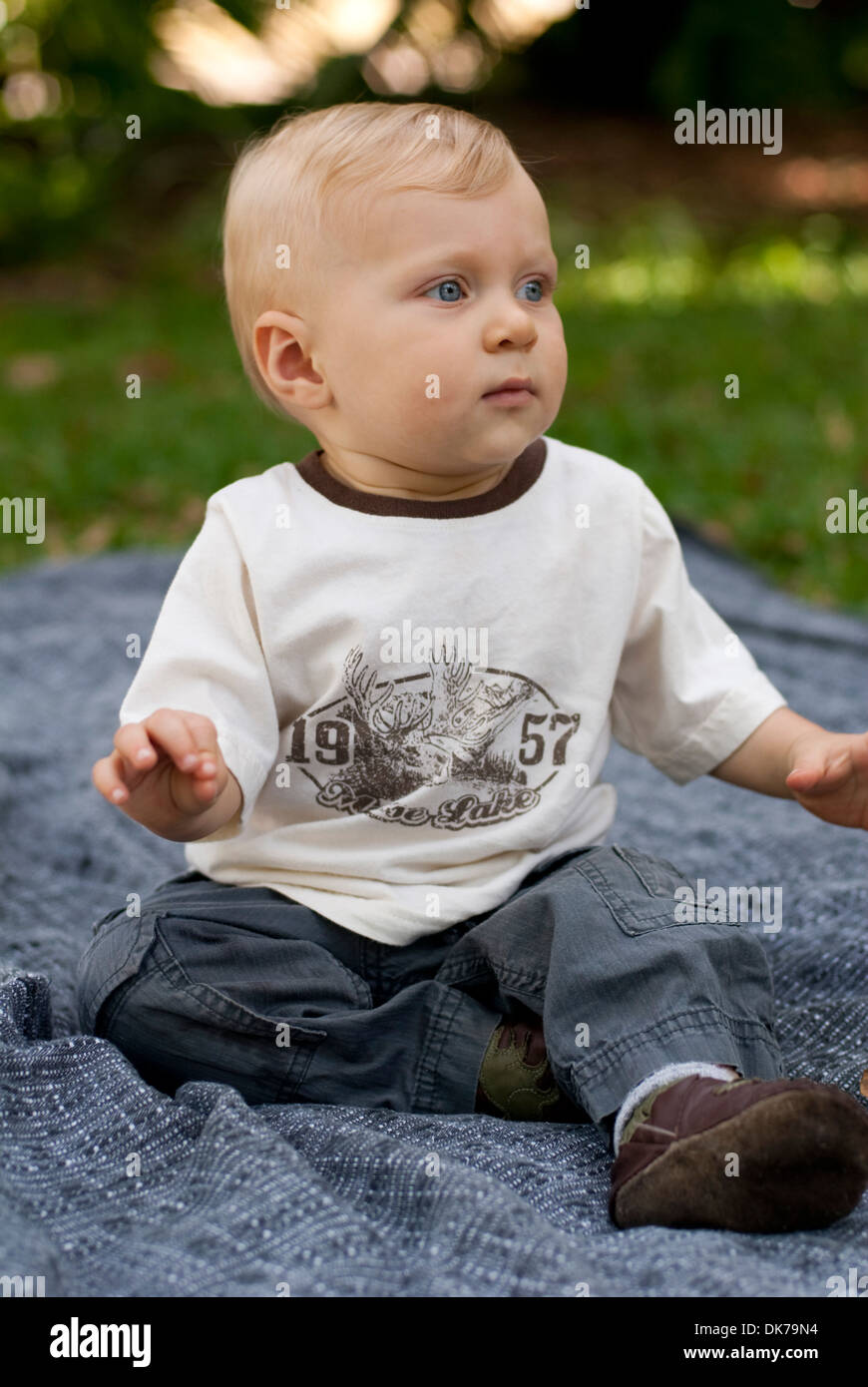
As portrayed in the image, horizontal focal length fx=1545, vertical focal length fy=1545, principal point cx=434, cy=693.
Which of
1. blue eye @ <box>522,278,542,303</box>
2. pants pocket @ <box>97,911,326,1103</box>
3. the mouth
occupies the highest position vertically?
blue eye @ <box>522,278,542,303</box>

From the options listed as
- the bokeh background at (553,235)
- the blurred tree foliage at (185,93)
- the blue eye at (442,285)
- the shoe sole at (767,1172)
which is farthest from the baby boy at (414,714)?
the blurred tree foliage at (185,93)

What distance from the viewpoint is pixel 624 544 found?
179cm

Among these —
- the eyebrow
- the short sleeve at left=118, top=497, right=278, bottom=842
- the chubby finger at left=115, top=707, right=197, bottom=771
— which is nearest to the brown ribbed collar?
the short sleeve at left=118, top=497, right=278, bottom=842

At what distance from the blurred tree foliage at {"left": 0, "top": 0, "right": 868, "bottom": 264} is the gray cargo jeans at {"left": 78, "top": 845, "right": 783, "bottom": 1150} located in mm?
6613

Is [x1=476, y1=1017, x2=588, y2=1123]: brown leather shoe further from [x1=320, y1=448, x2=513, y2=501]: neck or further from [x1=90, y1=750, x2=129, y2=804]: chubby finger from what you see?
[x1=320, y1=448, x2=513, y2=501]: neck

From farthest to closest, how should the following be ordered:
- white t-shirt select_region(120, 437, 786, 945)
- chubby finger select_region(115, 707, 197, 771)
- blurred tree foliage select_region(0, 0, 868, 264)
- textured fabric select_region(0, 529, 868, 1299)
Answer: blurred tree foliage select_region(0, 0, 868, 264), white t-shirt select_region(120, 437, 786, 945), chubby finger select_region(115, 707, 197, 771), textured fabric select_region(0, 529, 868, 1299)

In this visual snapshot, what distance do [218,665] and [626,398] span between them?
3.70 meters

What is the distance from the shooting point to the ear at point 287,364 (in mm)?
1708

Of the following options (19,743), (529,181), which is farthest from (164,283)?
(529,181)

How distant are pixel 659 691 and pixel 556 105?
8.66m

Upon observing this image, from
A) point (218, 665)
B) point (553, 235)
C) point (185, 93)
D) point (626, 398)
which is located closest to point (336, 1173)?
point (218, 665)

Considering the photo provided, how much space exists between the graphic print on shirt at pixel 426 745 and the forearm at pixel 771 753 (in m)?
0.26

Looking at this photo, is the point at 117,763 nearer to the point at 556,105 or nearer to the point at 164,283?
the point at 164,283

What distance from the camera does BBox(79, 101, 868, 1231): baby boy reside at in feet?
5.25
